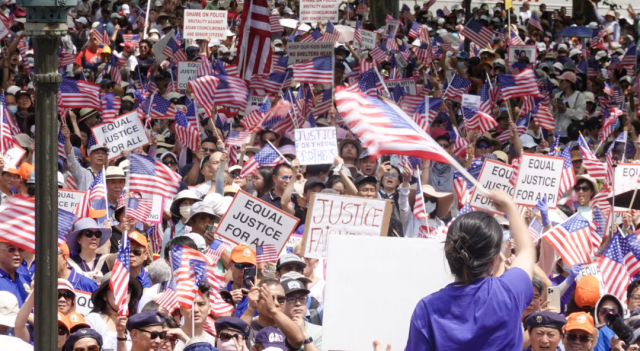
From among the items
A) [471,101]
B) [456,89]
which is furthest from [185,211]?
[456,89]

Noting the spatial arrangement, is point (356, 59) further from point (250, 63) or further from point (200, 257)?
point (200, 257)

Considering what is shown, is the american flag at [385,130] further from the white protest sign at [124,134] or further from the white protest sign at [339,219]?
the white protest sign at [124,134]

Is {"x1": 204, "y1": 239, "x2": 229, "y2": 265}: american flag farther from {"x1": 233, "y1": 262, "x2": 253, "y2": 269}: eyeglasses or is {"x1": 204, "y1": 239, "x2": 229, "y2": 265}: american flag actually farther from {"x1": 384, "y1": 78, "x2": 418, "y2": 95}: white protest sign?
{"x1": 384, "y1": 78, "x2": 418, "y2": 95}: white protest sign

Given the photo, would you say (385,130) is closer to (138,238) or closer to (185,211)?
(138,238)

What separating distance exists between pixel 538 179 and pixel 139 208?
12.0 ft

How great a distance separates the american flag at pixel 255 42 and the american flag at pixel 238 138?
3.84m

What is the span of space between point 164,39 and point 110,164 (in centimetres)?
645

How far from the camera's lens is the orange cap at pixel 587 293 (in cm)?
802

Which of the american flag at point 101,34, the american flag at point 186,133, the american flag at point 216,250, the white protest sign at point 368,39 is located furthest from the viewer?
the american flag at point 101,34

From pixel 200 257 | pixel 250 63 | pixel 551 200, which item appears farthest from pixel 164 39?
pixel 200 257

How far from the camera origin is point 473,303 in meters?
4.00

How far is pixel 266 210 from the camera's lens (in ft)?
29.0

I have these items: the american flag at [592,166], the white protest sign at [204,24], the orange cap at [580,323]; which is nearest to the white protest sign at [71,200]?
the orange cap at [580,323]

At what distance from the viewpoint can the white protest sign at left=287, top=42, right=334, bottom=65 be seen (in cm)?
1544
